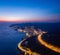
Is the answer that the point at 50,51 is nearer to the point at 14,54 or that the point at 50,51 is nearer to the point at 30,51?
the point at 30,51

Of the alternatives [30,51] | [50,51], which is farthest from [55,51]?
[30,51]

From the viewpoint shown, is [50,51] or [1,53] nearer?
[50,51]

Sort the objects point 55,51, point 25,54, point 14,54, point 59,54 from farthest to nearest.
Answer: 1. point 14,54
2. point 25,54
3. point 55,51
4. point 59,54

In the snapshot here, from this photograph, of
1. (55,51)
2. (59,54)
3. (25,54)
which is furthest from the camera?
(25,54)

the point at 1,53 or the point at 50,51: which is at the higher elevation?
the point at 50,51

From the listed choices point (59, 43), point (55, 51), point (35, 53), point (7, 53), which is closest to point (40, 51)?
point (35, 53)

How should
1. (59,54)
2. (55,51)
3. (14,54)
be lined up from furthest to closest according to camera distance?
(14,54)
(55,51)
(59,54)

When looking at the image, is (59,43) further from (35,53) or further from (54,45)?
(35,53)

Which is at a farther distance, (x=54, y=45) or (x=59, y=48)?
(x=54, y=45)

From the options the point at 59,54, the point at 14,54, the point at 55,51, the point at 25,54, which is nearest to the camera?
the point at 59,54

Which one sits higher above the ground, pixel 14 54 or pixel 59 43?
pixel 59 43
